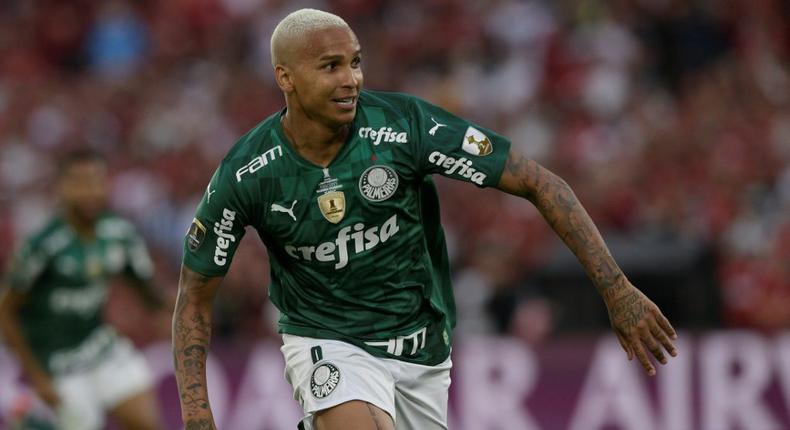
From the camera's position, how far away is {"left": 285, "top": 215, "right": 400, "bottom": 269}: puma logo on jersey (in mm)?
5664

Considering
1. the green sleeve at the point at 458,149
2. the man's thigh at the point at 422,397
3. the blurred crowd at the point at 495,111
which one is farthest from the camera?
the blurred crowd at the point at 495,111

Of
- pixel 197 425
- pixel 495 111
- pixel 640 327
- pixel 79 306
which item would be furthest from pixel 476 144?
pixel 495 111

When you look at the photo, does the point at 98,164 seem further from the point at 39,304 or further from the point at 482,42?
the point at 482,42

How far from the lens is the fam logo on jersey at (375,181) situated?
5621 mm

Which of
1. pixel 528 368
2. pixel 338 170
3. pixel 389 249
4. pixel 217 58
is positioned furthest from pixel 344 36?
pixel 217 58

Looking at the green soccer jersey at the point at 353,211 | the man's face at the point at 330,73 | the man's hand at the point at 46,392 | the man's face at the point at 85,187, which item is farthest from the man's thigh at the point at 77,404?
the man's face at the point at 330,73

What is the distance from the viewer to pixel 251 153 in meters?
5.64

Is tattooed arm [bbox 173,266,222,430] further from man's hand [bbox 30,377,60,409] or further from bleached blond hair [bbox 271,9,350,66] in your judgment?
man's hand [bbox 30,377,60,409]

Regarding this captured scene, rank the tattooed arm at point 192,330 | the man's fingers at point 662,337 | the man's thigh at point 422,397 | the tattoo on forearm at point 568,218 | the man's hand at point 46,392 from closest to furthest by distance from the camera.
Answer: the man's fingers at point 662,337 < the tattoo on forearm at point 568,218 < the tattooed arm at point 192,330 < the man's thigh at point 422,397 < the man's hand at point 46,392

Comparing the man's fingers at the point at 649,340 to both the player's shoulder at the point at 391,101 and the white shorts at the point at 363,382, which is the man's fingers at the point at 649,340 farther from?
the player's shoulder at the point at 391,101

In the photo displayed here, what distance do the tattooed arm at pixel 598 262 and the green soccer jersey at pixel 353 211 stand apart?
0.39 feet

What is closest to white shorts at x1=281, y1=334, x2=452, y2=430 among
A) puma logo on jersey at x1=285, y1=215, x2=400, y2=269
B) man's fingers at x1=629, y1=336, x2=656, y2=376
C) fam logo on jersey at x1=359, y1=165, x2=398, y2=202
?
puma logo on jersey at x1=285, y1=215, x2=400, y2=269

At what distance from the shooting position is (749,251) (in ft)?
38.3

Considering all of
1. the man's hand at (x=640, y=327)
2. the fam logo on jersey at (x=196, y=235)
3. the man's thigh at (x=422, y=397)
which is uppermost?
the fam logo on jersey at (x=196, y=235)
